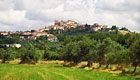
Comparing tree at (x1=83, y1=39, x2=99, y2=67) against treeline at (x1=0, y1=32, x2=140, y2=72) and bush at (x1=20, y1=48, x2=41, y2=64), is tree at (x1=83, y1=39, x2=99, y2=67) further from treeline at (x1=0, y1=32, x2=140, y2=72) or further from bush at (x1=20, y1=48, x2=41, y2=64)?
bush at (x1=20, y1=48, x2=41, y2=64)

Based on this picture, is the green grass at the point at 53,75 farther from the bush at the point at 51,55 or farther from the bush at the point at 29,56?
the bush at the point at 51,55

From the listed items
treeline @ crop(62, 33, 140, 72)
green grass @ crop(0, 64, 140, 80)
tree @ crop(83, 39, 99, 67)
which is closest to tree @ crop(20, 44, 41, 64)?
treeline @ crop(62, 33, 140, 72)

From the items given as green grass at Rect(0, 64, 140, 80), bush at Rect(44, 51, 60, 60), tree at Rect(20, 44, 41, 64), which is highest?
green grass at Rect(0, 64, 140, 80)

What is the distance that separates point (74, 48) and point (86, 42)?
7971 millimetres

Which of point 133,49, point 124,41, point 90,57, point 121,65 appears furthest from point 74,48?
point 124,41

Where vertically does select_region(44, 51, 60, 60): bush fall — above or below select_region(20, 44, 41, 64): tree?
below

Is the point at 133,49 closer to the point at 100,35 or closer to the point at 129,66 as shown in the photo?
the point at 129,66

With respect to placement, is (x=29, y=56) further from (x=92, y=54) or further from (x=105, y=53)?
(x=105, y=53)

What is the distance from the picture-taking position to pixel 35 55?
11381 centimetres

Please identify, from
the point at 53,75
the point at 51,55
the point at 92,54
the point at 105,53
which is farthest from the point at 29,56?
the point at 53,75

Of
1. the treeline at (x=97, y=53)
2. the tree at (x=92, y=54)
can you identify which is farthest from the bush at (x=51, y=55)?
the tree at (x=92, y=54)

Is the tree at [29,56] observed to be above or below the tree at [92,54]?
below

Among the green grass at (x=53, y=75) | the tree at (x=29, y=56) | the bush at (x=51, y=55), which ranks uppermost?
the green grass at (x=53, y=75)

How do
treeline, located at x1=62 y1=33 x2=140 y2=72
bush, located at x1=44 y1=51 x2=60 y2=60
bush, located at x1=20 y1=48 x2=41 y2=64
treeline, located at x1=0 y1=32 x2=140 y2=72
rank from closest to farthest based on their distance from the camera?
treeline, located at x1=62 y1=33 x2=140 y2=72
treeline, located at x1=0 y1=32 x2=140 y2=72
bush, located at x1=20 y1=48 x2=41 y2=64
bush, located at x1=44 y1=51 x2=60 y2=60
